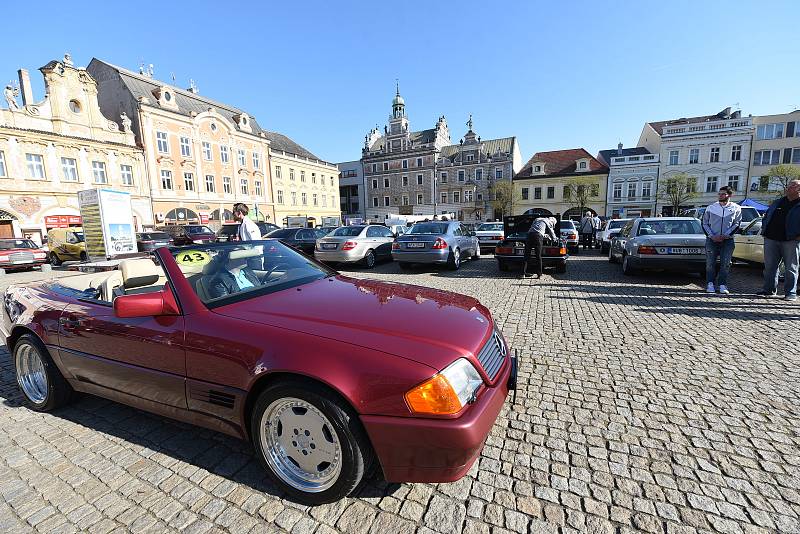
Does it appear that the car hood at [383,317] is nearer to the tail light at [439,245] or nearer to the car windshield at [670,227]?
the tail light at [439,245]

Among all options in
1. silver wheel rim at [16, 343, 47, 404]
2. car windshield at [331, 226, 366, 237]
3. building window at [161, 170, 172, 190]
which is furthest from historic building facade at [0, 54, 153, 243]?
silver wheel rim at [16, 343, 47, 404]

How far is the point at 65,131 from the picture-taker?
1061 inches

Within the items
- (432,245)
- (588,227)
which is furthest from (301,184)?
(432,245)

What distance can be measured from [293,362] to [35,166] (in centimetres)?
3580

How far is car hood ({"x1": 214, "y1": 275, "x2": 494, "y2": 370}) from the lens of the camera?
1905mm

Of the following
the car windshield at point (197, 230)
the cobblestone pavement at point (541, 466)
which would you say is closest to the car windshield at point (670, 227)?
the cobblestone pavement at point (541, 466)

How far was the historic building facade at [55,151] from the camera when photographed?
24.4 m

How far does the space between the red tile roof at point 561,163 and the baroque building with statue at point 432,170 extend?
3.11m

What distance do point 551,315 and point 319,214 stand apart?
2058 inches

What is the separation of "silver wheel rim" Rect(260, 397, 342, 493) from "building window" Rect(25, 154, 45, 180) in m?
35.3

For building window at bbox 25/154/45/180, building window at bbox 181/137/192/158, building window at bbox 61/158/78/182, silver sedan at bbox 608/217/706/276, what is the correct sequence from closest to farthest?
silver sedan at bbox 608/217/706/276
building window at bbox 25/154/45/180
building window at bbox 61/158/78/182
building window at bbox 181/137/192/158

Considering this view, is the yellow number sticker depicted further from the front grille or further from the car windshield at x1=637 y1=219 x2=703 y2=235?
the car windshield at x1=637 y1=219 x2=703 y2=235

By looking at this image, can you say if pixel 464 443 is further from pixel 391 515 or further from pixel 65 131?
pixel 65 131

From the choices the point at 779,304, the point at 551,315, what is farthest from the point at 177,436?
the point at 779,304
